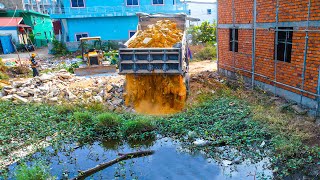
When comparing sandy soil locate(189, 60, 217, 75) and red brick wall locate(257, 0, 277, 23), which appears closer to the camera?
red brick wall locate(257, 0, 277, 23)

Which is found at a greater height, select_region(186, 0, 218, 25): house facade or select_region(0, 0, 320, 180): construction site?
select_region(186, 0, 218, 25): house facade

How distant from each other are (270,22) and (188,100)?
11.9ft

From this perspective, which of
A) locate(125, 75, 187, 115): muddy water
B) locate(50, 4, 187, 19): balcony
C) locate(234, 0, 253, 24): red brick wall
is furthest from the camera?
locate(50, 4, 187, 19): balcony

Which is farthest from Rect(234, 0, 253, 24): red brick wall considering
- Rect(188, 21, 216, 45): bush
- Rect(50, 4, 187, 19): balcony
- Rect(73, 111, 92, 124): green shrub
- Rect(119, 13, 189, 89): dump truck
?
Rect(50, 4, 187, 19): balcony

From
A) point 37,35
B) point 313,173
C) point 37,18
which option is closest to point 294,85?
point 313,173

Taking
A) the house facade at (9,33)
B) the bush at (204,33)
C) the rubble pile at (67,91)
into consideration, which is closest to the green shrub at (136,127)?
the rubble pile at (67,91)

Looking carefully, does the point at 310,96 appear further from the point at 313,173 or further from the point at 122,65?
the point at 122,65

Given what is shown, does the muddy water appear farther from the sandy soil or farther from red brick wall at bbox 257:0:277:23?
the sandy soil

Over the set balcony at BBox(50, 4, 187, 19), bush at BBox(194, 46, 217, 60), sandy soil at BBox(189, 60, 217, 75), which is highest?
balcony at BBox(50, 4, 187, 19)

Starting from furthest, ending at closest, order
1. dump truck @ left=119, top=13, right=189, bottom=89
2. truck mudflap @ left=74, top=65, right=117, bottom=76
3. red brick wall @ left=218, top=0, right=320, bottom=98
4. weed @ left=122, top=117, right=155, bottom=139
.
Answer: truck mudflap @ left=74, top=65, right=117, bottom=76 < dump truck @ left=119, top=13, right=189, bottom=89 < weed @ left=122, top=117, right=155, bottom=139 < red brick wall @ left=218, top=0, right=320, bottom=98

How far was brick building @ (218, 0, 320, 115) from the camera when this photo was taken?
678cm

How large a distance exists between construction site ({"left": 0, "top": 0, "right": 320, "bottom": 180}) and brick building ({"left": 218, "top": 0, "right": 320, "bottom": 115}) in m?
0.03

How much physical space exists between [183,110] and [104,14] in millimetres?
17008

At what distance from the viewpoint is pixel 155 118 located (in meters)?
7.89
